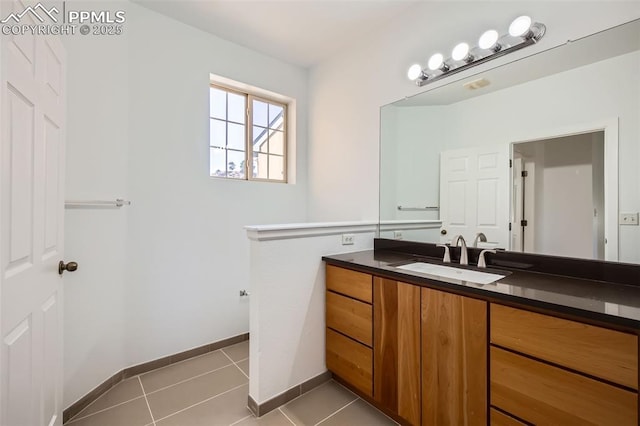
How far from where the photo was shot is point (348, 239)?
82.2 inches

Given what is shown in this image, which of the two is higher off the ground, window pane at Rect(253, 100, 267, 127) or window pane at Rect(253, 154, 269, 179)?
window pane at Rect(253, 100, 267, 127)

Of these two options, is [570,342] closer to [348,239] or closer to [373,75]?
[348,239]

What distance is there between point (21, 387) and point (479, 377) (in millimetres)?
1724

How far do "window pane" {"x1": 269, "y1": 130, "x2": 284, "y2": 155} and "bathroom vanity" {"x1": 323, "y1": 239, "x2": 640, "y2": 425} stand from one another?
5.29 feet

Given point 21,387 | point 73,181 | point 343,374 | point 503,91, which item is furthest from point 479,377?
point 73,181

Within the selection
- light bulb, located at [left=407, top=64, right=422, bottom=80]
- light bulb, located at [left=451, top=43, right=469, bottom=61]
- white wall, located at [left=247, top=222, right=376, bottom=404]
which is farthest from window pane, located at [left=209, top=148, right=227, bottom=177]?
light bulb, located at [left=451, top=43, right=469, bottom=61]

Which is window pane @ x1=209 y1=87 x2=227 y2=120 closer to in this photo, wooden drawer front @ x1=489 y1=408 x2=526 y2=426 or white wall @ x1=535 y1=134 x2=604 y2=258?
white wall @ x1=535 y1=134 x2=604 y2=258

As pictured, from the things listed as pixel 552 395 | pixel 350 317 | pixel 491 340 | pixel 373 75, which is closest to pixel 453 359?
pixel 491 340

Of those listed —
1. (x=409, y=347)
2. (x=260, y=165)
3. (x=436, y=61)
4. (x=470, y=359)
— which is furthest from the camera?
(x=260, y=165)

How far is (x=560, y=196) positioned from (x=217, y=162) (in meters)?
2.47

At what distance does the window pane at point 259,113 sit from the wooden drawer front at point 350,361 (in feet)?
6.82

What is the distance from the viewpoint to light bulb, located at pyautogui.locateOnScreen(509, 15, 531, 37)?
152cm

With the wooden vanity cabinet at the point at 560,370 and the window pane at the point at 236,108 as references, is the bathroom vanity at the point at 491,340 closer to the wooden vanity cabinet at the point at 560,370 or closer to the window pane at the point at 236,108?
the wooden vanity cabinet at the point at 560,370

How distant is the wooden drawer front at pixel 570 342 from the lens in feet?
2.82
